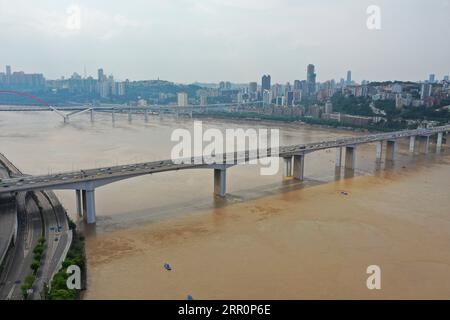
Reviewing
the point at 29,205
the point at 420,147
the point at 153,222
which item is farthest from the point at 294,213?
the point at 420,147

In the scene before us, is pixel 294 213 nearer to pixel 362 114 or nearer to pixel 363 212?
pixel 363 212

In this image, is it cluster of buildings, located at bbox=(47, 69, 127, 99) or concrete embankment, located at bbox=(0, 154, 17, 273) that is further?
cluster of buildings, located at bbox=(47, 69, 127, 99)

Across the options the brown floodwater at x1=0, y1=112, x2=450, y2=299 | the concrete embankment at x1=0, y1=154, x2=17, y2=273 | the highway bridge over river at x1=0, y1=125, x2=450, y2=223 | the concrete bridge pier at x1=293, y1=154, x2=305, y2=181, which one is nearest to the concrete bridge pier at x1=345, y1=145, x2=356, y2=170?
the highway bridge over river at x1=0, y1=125, x2=450, y2=223
